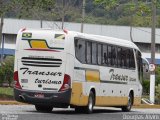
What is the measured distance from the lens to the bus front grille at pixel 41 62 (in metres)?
25.0

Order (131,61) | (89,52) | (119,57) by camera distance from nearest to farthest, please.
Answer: (89,52), (119,57), (131,61)

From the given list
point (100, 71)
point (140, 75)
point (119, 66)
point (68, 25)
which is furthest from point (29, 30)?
point (68, 25)

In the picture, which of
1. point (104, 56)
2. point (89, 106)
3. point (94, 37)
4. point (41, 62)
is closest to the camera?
point (41, 62)

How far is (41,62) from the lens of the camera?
25188 mm

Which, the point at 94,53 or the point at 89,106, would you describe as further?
the point at 94,53

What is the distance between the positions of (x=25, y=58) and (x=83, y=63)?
7.80 feet

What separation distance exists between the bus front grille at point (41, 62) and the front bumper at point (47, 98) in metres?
1.06

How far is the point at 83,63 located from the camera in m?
26.1

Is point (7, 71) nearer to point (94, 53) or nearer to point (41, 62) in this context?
point (94, 53)

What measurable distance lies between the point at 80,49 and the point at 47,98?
8.14 ft

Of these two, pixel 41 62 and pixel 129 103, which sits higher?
pixel 41 62

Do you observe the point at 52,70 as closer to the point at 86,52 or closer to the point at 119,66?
the point at 86,52

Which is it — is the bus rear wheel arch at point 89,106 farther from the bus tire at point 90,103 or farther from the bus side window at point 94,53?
the bus side window at point 94,53

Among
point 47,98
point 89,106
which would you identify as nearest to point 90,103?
point 89,106
